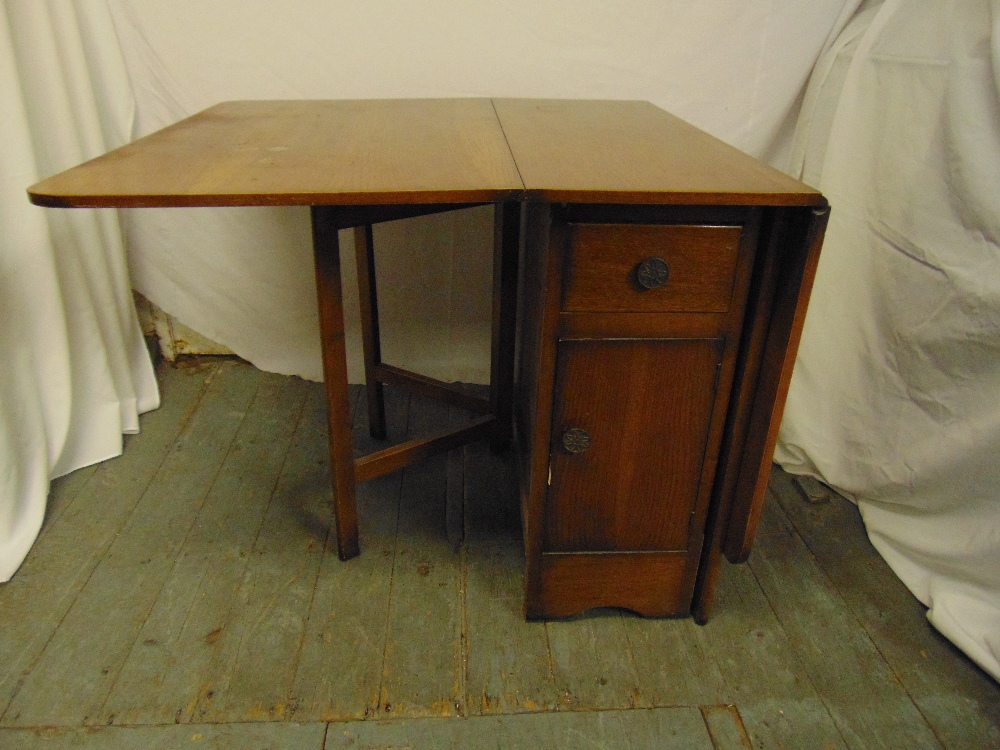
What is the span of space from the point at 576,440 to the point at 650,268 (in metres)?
0.32

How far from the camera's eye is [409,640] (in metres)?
1.35

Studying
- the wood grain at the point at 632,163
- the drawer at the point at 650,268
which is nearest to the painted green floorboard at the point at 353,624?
the drawer at the point at 650,268

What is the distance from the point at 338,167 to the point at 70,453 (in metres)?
1.22

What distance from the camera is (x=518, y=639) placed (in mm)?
1354

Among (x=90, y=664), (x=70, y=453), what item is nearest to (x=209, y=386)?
(x=70, y=453)

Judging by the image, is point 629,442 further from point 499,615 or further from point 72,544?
point 72,544

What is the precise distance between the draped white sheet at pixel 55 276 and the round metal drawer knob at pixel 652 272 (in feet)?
4.44

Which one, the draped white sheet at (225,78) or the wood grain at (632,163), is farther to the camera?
the draped white sheet at (225,78)

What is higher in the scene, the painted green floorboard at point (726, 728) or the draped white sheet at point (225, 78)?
the draped white sheet at point (225, 78)

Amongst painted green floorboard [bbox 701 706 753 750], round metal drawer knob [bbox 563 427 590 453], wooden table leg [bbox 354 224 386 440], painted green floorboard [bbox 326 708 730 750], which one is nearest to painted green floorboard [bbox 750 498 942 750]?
painted green floorboard [bbox 701 706 753 750]

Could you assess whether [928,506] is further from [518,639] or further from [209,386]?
[209,386]

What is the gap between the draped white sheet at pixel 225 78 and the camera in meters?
1.64

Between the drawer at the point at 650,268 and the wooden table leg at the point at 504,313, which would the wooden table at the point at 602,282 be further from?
the wooden table leg at the point at 504,313

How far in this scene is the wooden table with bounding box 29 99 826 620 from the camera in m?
1.00
